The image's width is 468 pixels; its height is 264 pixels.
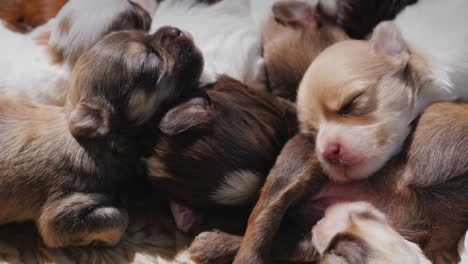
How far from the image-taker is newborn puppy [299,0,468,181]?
5.73 feet

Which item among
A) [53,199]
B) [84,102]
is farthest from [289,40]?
[53,199]

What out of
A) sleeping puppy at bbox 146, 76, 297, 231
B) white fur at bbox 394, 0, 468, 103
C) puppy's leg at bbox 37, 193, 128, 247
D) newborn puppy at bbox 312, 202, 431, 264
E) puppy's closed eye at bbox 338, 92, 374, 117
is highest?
white fur at bbox 394, 0, 468, 103

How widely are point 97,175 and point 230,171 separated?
0.43 meters

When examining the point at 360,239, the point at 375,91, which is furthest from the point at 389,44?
the point at 360,239

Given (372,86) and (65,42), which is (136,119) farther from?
(372,86)

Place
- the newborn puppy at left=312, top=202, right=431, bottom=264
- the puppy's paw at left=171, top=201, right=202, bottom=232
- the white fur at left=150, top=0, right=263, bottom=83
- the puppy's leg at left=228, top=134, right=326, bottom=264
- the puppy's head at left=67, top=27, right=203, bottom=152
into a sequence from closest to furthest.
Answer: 1. the newborn puppy at left=312, top=202, right=431, bottom=264
2. the puppy's leg at left=228, top=134, right=326, bottom=264
3. the puppy's head at left=67, top=27, right=203, bottom=152
4. the puppy's paw at left=171, top=201, right=202, bottom=232
5. the white fur at left=150, top=0, right=263, bottom=83

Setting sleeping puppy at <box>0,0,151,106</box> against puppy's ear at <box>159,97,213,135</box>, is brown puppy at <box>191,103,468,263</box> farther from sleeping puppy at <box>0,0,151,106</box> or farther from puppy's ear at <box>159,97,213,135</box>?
sleeping puppy at <box>0,0,151,106</box>

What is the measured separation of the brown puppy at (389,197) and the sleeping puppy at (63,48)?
773mm

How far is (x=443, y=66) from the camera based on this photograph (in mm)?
1908

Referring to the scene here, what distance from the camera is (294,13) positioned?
2.25 m

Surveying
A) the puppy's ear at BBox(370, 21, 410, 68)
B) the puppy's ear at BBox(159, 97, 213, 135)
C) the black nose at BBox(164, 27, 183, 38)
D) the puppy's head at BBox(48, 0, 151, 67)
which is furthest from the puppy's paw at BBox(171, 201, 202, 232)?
the puppy's ear at BBox(370, 21, 410, 68)

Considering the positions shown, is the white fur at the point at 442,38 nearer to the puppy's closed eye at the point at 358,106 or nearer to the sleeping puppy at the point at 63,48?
the puppy's closed eye at the point at 358,106

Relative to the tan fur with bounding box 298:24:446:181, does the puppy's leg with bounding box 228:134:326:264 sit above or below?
below

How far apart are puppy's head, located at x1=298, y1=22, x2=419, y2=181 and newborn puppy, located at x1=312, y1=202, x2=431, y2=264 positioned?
0.11m
